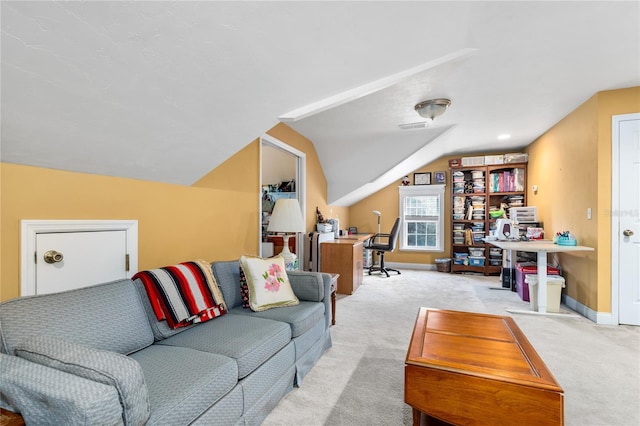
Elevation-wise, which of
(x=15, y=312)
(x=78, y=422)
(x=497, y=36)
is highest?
(x=497, y=36)

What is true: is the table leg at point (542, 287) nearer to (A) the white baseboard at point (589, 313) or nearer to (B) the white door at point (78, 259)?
(A) the white baseboard at point (589, 313)

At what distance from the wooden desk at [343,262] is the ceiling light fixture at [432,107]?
200 centimetres

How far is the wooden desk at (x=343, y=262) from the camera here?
4355mm

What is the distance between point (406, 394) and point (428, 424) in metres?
0.31

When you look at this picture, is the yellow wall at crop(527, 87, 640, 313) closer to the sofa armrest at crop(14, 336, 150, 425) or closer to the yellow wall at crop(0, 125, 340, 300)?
the yellow wall at crop(0, 125, 340, 300)

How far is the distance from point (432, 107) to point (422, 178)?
3.27m

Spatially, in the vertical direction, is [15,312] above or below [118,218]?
below

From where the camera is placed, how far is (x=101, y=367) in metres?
0.93

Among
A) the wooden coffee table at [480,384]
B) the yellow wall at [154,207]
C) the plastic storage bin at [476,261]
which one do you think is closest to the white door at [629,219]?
the wooden coffee table at [480,384]

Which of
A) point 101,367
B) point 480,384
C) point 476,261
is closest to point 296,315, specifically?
point 480,384

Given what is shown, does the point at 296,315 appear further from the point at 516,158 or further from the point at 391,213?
the point at 516,158

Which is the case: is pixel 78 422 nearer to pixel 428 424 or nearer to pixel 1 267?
pixel 1 267

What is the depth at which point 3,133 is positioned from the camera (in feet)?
4.35

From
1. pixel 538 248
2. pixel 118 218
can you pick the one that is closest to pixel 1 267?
pixel 118 218
